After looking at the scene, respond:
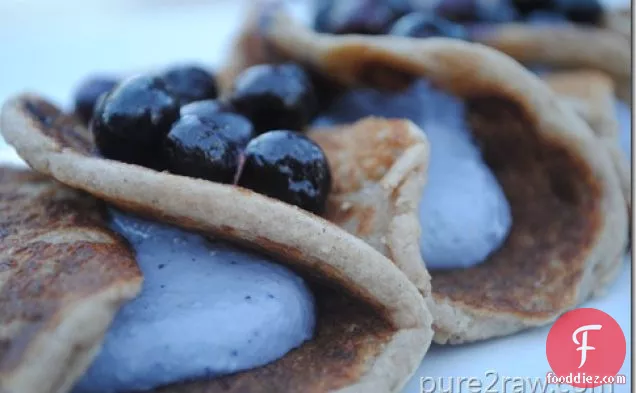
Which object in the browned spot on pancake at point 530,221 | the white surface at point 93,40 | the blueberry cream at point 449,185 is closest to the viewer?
the browned spot on pancake at point 530,221

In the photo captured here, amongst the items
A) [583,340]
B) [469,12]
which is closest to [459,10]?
[469,12]

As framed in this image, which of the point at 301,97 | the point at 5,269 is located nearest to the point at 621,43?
the point at 301,97

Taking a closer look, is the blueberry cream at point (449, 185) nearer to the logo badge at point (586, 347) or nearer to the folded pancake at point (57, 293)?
the logo badge at point (586, 347)

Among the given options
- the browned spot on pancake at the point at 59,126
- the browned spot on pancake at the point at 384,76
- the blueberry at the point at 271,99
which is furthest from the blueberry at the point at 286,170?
the browned spot on pancake at the point at 384,76

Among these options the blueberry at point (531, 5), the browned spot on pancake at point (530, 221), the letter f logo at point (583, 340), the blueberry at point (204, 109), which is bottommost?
the letter f logo at point (583, 340)

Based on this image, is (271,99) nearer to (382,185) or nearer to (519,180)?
(382,185)

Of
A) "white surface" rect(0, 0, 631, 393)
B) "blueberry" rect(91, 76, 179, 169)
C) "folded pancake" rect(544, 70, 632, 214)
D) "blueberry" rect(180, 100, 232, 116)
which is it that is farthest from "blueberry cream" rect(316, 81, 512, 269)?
"white surface" rect(0, 0, 631, 393)
